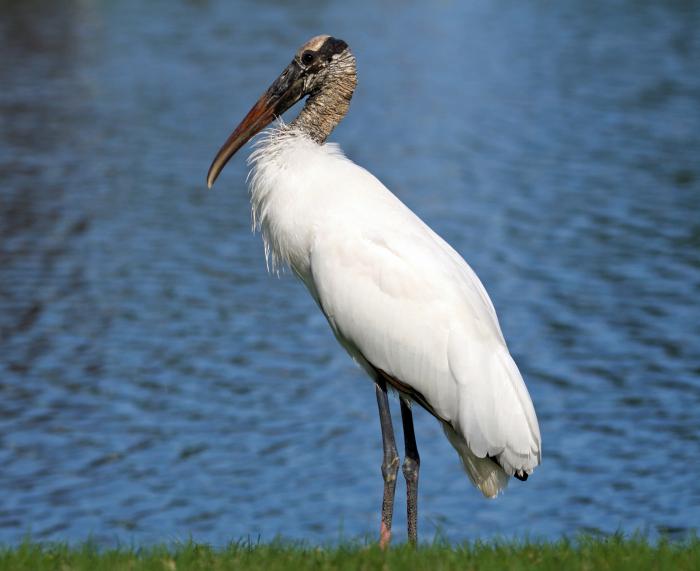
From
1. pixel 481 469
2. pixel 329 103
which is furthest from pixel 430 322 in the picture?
pixel 329 103

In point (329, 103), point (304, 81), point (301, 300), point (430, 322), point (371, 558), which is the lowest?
point (371, 558)

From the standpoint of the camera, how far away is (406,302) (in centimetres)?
710

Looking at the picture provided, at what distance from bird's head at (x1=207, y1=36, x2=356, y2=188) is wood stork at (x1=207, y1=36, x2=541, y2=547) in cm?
51

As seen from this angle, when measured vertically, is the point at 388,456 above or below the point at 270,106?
below

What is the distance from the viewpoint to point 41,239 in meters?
18.6

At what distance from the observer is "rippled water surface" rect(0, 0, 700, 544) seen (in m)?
11.9

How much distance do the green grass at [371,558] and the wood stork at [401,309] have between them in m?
0.73

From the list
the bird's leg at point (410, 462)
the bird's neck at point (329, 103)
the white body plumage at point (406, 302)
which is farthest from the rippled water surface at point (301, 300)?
the bird's neck at point (329, 103)

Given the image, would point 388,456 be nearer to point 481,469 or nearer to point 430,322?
point 481,469

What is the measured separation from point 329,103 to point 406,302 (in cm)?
128

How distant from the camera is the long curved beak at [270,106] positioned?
7883mm

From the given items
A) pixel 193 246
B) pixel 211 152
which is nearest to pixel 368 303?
pixel 193 246

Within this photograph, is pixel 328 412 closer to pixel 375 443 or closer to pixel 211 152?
pixel 375 443

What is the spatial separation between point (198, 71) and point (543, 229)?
13.1 meters
